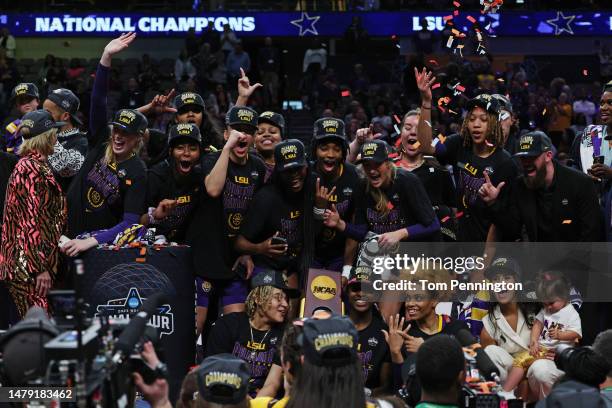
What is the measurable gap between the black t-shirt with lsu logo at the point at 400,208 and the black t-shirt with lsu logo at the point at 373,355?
785 millimetres

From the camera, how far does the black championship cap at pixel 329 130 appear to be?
6855 mm

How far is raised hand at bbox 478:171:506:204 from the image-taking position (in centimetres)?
681

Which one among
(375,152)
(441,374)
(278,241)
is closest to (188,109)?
(278,241)

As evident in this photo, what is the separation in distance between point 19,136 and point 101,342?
4188 millimetres

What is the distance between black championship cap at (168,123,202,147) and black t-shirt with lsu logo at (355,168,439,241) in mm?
1180

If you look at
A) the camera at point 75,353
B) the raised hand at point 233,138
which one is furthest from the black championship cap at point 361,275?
the camera at point 75,353

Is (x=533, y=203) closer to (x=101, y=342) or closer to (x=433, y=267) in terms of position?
(x=433, y=267)

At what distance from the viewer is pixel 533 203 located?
698cm

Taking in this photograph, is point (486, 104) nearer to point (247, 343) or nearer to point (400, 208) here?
point (400, 208)

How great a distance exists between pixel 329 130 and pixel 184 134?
3.12ft

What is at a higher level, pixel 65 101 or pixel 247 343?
pixel 65 101

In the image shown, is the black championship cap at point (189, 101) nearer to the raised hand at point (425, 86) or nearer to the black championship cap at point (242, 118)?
the black championship cap at point (242, 118)

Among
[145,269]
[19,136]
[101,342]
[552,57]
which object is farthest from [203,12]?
[101,342]

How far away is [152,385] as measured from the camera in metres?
3.93
